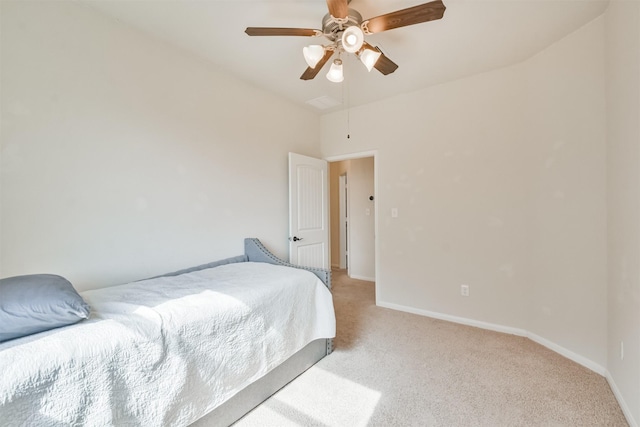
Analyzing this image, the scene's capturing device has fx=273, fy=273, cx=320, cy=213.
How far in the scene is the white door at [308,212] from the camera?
338 centimetres

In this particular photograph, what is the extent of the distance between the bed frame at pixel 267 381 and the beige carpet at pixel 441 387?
5cm

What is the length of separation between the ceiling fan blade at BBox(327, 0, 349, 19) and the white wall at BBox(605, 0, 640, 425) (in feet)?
5.12

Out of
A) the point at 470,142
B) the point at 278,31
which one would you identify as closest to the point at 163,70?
the point at 278,31

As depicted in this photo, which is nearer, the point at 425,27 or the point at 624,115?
the point at 624,115

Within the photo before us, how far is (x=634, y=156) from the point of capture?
1.53m

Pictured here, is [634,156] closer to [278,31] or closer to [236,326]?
[278,31]

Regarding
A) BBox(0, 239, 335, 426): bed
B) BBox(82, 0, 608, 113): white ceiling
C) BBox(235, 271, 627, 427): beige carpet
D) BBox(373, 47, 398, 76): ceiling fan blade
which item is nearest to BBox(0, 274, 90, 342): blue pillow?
BBox(0, 239, 335, 426): bed

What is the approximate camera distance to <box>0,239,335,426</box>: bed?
98 centimetres

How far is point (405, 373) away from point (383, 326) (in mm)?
844

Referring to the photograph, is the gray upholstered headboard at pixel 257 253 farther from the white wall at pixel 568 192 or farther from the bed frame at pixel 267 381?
the white wall at pixel 568 192

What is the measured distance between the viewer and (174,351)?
130 cm

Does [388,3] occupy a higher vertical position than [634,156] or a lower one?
higher

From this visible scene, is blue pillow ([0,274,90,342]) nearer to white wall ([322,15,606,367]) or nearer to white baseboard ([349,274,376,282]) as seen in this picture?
white wall ([322,15,606,367])

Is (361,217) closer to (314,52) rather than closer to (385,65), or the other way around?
(385,65)
